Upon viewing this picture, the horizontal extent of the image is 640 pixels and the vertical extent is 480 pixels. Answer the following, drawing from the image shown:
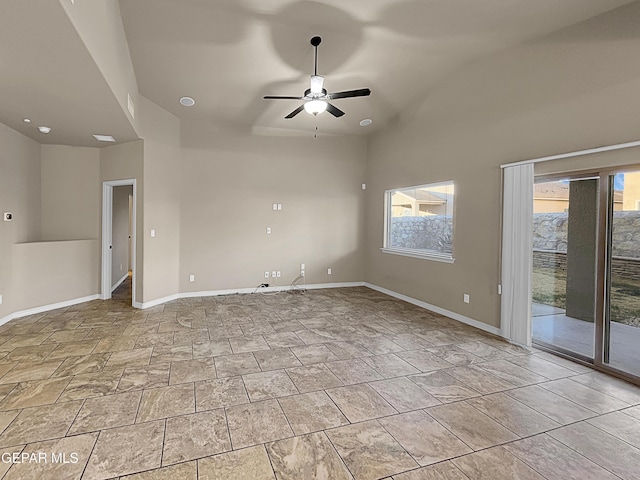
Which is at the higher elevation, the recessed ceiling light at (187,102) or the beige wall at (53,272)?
the recessed ceiling light at (187,102)

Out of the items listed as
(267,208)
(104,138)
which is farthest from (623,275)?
(104,138)

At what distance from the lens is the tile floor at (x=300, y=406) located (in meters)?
1.92

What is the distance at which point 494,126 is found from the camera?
4168 mm

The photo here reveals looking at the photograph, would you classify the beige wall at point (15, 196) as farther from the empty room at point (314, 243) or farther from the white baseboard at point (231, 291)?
the white baseboard at point (231, 291)

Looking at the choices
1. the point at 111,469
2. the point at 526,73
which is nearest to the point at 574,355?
the point at 526,73

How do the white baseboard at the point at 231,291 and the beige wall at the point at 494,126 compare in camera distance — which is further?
the white baseboard at the point at 231,291

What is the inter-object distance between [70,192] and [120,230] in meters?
1.84

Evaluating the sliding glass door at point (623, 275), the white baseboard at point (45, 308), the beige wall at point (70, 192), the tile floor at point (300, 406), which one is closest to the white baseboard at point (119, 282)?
the white baseboard at point (45, 308)

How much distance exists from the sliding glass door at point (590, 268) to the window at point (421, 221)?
4.70 feet

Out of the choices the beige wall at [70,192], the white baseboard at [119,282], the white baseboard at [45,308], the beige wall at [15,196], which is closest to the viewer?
the beige wall at [15,196]

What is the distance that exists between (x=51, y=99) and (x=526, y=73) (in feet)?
17.8

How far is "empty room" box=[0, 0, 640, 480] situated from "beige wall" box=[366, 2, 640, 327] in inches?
1.1

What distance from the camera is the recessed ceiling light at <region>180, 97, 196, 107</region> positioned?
5.19m

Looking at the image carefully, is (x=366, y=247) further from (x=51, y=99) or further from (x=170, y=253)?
(x=51, y=99)
